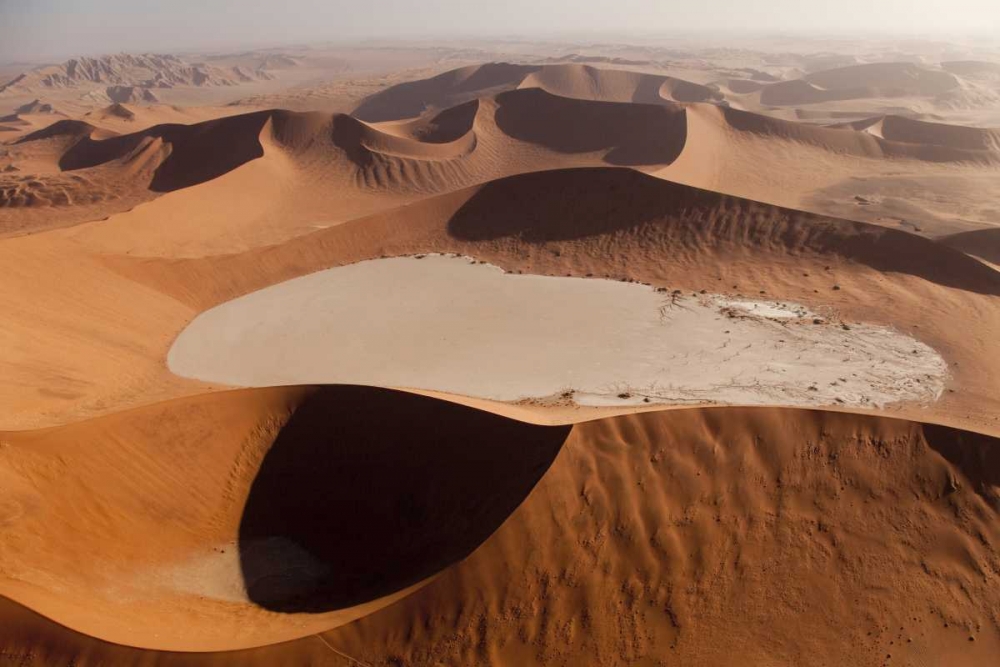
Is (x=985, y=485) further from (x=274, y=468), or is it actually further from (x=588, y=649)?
(x=274, y=468)

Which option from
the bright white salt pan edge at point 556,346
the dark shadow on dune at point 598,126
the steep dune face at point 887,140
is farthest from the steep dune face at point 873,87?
the bright white salt pan edge at point 556,346

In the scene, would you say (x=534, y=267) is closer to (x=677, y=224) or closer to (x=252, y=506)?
(x=677, y=224)

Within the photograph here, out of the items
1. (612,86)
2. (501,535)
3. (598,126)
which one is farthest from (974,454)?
(612,86)

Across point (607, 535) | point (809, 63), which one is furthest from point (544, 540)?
point (809, 63)

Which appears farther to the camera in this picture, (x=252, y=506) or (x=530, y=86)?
(x=530, y=86)

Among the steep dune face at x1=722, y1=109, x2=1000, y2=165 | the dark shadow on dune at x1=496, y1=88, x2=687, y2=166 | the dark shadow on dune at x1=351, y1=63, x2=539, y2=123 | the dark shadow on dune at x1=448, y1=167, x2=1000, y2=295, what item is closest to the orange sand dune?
the dark shadow on dune at x1=448, y1=167, x2=1000, y2=295

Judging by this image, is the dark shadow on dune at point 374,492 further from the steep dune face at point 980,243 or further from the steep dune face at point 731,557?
the steep dune face at point 980,243
